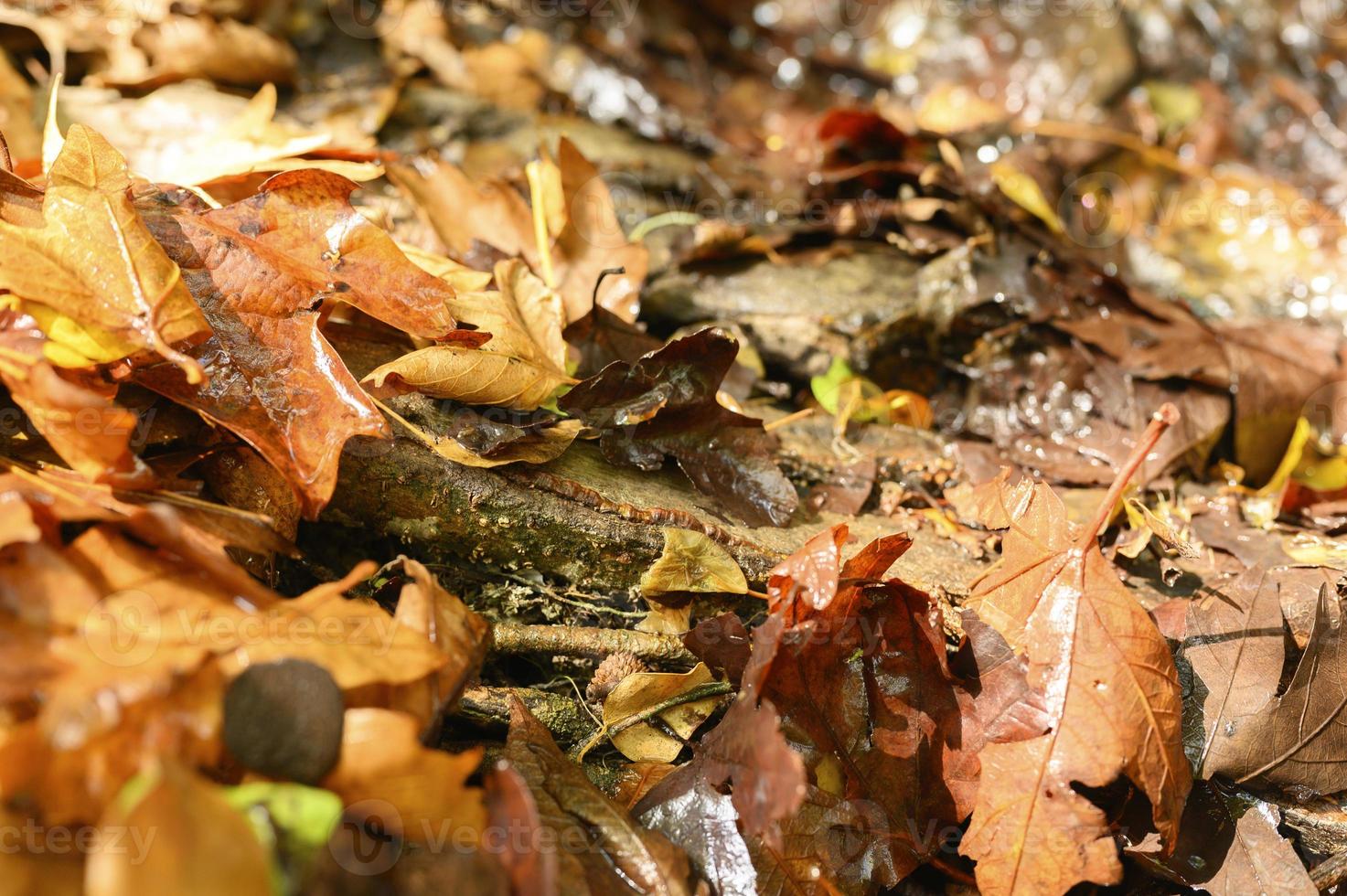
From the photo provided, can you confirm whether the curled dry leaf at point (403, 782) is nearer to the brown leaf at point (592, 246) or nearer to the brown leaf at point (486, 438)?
the brown leaf at point (486, 438)

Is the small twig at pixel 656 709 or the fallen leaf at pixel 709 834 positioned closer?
the fallen leaf at pixel 709 834

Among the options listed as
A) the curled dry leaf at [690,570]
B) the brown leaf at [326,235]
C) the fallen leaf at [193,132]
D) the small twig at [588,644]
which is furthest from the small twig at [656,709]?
the fallen leaf at [193,132]

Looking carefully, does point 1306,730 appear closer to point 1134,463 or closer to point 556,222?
point 1134,463

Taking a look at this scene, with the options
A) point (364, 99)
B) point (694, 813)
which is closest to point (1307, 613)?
point (694, 813)

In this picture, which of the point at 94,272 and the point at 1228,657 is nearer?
the point at 94,272

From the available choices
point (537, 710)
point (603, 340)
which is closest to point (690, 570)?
point (537, 710)

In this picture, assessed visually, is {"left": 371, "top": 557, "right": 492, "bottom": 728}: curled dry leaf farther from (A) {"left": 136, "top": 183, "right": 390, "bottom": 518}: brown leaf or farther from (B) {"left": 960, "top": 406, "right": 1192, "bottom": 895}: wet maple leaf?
(B) {"left": 960, "top": 406, "right": 1192, "bottom": 895}: wet maple leaf

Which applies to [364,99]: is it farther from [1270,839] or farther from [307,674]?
[1270,839]
